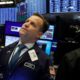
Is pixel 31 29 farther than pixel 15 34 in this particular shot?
No

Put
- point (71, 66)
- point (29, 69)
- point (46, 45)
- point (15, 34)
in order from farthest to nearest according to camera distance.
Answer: point (15, 34) < point (46, 45) < point (29, 69) < point (71, 66)

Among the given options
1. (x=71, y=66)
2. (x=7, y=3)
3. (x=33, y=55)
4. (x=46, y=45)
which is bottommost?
(x=46, y=45)

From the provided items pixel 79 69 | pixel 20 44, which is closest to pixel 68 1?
pixel 20 44

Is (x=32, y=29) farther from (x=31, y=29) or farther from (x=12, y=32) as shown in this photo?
(x=12, y=32)

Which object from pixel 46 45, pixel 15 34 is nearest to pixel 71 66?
pixel 46 45

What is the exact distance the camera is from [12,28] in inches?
168

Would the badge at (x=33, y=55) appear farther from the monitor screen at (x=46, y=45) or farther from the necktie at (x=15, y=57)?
the monitor screen at (x=46, y=45)

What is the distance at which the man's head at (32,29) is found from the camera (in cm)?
253

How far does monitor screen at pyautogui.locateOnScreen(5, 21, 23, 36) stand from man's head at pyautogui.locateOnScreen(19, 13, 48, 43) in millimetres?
1543

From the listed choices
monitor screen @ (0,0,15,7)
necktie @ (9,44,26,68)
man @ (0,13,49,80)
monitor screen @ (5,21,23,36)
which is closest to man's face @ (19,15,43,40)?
man @ (0,13,49,80)

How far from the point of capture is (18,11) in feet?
17.0

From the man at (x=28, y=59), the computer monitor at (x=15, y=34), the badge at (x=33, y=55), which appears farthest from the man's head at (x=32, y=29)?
the computer monitor at (x=15, y=34)

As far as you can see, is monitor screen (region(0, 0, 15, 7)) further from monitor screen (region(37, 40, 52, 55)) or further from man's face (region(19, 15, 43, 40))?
man's face (region(19, 15, 43, 40))

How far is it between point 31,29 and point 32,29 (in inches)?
0.5
